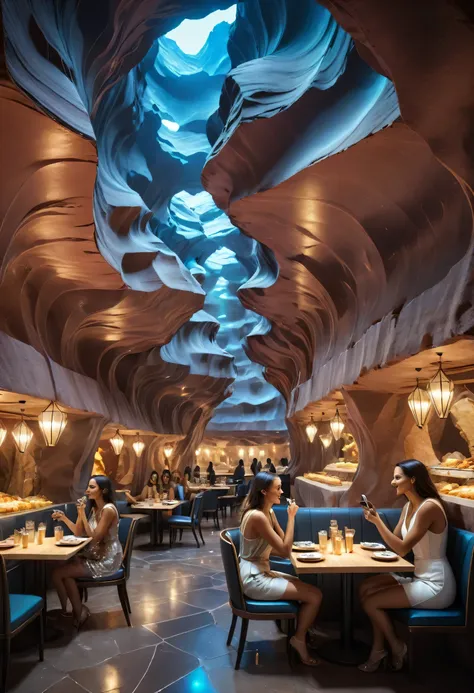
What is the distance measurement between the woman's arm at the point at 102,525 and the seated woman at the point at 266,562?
5.95 feet

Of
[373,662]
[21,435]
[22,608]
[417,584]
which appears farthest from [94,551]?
[417,584]

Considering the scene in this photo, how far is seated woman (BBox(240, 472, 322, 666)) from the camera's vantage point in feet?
14.9

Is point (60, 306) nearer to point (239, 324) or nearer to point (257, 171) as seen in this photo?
point (257, 171)

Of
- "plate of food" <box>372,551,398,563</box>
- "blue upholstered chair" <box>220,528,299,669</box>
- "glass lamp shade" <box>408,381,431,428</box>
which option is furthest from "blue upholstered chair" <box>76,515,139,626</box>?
"glass lamp shade" <box>408,381,431,428</box>

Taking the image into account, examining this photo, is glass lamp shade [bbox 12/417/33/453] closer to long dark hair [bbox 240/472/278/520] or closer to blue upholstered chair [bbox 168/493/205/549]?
blue upholstered chair [bbox 168/493/205/549]

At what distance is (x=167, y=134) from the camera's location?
14.2 m

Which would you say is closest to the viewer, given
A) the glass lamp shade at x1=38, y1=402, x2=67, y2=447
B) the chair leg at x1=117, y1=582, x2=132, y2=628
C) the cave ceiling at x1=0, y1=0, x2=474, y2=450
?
the cave ceiling at x1=0, y1=0, x2=474, y2=450

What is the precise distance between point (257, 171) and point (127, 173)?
15.4 ft

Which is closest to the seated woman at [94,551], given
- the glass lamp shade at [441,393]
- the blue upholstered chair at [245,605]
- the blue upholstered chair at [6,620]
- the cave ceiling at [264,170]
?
the blue upholstered chair at [6,620]

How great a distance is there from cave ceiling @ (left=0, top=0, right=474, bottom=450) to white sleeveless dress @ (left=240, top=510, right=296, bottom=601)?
2.38 metres

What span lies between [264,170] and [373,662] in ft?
17.5

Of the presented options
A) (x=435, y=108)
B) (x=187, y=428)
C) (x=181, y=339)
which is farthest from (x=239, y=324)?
(x=435, y=108)

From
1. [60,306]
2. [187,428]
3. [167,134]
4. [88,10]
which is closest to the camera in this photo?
[88,10]

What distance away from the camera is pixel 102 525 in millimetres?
5801
